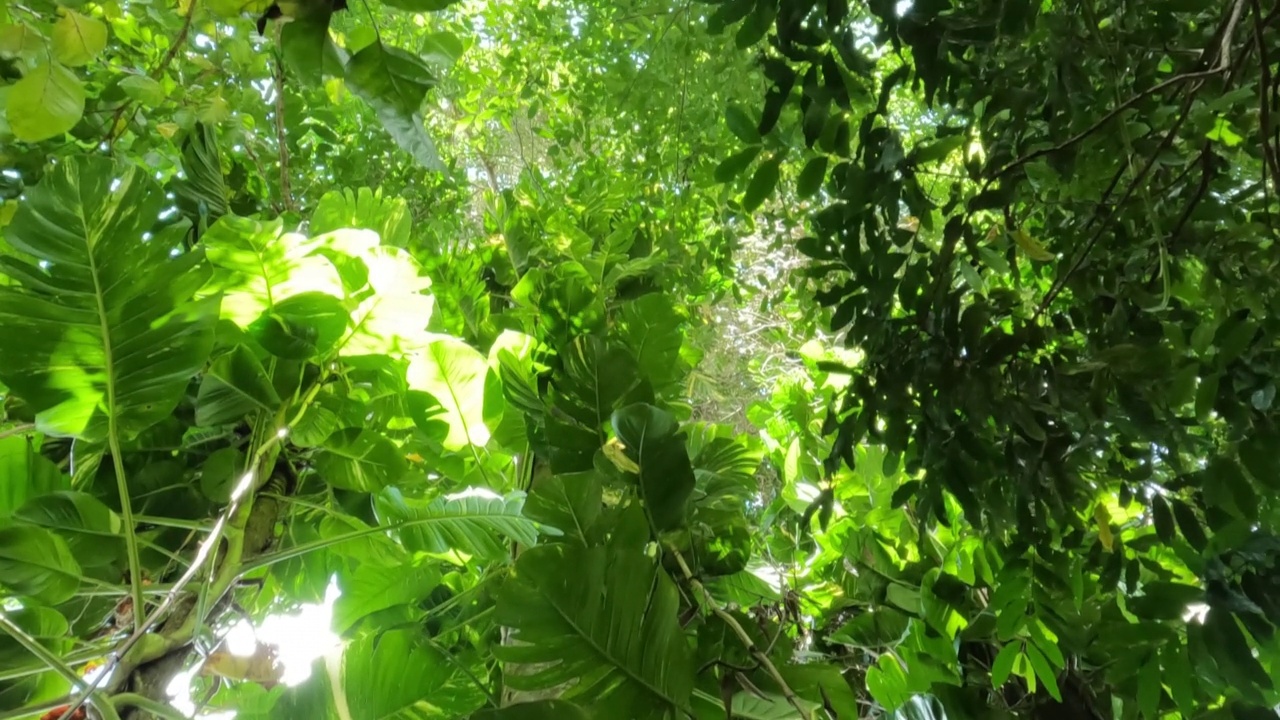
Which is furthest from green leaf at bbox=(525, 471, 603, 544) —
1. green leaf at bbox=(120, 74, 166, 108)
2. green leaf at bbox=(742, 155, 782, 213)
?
green leaf at bbox=(120, 74, 166, 108)

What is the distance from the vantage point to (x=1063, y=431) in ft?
2.17

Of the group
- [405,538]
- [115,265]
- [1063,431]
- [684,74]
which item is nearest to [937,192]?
[684,74]

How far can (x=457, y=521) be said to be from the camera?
0.56 metres

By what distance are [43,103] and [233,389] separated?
25 cm

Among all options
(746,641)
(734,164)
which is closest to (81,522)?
(746,641)

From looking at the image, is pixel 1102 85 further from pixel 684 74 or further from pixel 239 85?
pixel 239 85

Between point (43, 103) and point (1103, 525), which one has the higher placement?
point (43, 103)

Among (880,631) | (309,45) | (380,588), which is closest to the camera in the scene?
(309,45)

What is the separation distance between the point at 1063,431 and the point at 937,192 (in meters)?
0.86

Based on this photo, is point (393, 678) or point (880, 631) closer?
point (393, 678)

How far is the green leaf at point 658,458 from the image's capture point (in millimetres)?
532

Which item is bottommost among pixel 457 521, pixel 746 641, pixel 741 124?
pixel 746 641

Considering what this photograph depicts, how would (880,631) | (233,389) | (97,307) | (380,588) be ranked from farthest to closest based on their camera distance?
(880,631) → (380,588) → (233,389) → (97,307)

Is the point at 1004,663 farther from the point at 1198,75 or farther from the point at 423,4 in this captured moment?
the point at 423,4
